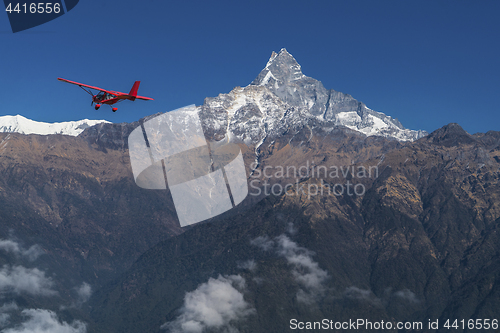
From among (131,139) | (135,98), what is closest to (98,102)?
(135,98)

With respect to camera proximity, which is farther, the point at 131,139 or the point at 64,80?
the point at 64,80

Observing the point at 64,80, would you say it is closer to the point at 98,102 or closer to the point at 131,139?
the point at 98,102

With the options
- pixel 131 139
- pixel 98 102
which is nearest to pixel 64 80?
pixel 98 102

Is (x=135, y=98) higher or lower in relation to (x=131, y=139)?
higher

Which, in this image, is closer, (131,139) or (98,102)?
(131,139)

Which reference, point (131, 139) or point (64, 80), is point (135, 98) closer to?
point (64, 80)

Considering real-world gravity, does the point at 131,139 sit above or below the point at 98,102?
below

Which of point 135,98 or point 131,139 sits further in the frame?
point 135,98
